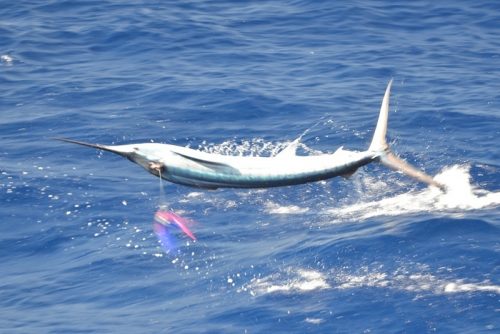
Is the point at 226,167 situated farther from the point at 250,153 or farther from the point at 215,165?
the point at 250,153

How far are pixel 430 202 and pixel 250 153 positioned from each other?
169 inches

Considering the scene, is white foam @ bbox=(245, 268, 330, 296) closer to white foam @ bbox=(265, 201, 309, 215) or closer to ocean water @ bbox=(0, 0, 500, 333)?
ocean water @ bbox=(0, 0, 500, 333)

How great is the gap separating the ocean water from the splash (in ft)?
0.17

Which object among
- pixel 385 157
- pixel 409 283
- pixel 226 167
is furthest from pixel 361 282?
pixel 226 167

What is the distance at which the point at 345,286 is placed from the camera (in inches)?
708

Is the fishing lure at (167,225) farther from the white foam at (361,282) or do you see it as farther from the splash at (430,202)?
the splash at (430,202)

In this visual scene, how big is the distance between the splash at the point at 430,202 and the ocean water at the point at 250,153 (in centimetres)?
5

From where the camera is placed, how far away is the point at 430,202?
69.1ft

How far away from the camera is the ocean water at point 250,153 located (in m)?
18.0

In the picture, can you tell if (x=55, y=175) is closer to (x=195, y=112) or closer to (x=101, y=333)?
(x=195, y=112)

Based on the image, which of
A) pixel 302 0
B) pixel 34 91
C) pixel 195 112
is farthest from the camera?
pixel 302 0

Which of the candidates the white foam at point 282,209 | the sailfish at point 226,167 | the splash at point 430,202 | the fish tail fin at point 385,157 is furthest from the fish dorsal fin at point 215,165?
the white foam at point 282,209

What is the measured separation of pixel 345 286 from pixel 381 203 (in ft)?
11.7

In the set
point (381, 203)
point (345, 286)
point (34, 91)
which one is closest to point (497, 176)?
point (381, 203)
